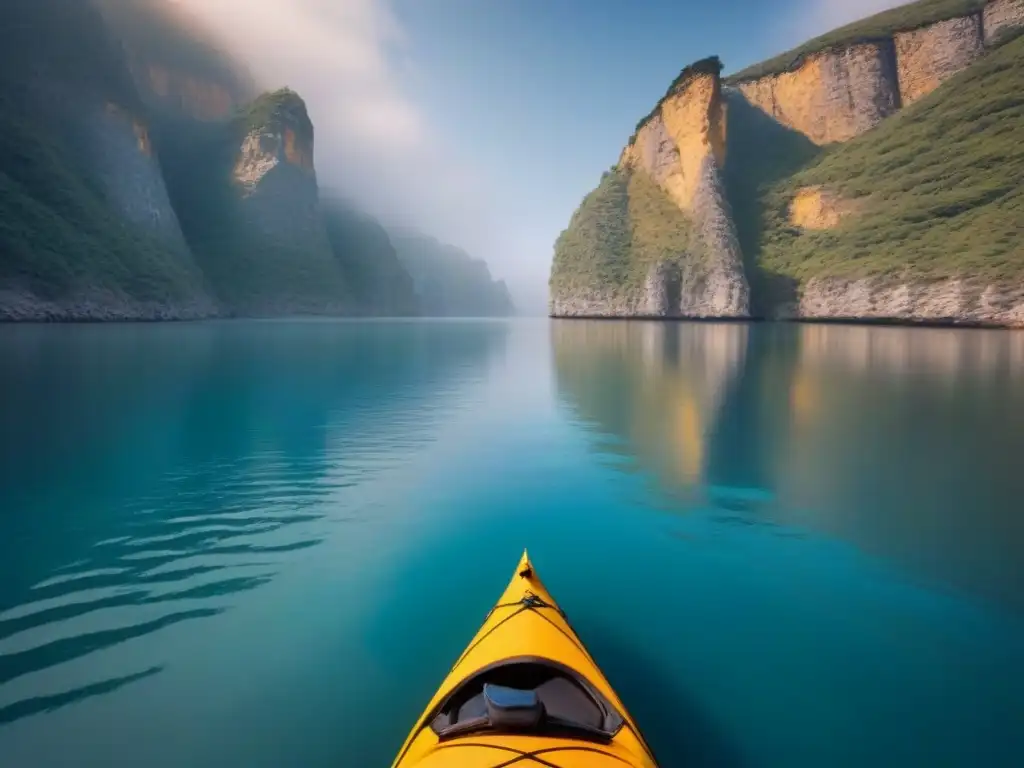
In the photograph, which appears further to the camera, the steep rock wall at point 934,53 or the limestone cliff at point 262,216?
the limestone cliff at point 262,216

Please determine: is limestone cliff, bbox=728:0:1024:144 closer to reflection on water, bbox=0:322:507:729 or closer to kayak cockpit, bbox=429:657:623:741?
reflection on water, bbox=0:322:507:729

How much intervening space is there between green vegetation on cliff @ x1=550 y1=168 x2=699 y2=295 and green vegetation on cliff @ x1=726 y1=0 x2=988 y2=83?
117 feet

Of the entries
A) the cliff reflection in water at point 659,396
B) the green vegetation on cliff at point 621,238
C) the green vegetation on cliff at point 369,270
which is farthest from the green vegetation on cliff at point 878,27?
the green vegetation on cliff at point 369,270

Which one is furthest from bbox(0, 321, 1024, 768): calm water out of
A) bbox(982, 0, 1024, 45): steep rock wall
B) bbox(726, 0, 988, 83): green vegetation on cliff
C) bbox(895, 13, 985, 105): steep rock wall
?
bbox(726, 0, 988, 83): green vegetation on cliff

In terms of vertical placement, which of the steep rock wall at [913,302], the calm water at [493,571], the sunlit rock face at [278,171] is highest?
the sunlit rock face at [278,171]

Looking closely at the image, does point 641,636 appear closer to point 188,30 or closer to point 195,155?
point 195,155

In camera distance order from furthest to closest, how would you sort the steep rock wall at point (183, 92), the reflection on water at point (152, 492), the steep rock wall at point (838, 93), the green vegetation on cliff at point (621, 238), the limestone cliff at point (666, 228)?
1. the steep rock wall at point (183, 92)
2. the green vegetation on cliff at point (621, 238)
3. the steep rock wall at point (838, 93)
4. the limestone cliff at point (666, 228)
5. the reflection on water at point (152, 492)

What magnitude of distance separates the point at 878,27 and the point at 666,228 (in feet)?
173

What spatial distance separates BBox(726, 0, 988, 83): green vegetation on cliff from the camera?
85750mm

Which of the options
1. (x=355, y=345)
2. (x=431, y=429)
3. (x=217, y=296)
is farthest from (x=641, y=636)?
(x=217, y=296)

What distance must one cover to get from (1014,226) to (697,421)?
196ft

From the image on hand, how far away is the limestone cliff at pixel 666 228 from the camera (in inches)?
3299

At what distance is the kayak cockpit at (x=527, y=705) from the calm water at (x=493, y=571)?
108cm

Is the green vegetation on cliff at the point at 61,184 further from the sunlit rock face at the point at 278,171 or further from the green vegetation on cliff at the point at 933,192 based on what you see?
the green vegetation on cliff at the point at 933,192
